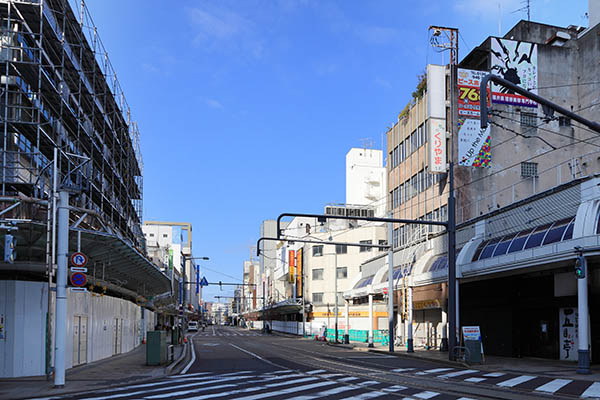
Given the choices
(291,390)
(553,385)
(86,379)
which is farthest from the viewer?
(86,379)

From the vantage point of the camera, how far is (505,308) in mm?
32531

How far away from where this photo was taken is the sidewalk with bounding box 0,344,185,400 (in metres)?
17.0

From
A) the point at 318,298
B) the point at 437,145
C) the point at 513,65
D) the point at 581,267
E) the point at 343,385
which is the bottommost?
the point at 318,298

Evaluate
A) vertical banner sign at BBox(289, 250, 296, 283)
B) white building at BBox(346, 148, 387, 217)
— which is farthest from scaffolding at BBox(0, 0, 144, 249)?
→ white building at BBox(346, 148, 387, 217)

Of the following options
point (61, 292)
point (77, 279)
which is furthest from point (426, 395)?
point (61, 292)

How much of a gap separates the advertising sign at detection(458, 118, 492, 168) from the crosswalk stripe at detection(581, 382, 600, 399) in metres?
26.2

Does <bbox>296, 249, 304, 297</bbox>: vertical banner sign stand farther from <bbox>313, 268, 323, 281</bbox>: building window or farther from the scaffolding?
the scaffolding

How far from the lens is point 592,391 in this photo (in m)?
16.9

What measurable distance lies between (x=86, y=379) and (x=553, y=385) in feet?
48.9

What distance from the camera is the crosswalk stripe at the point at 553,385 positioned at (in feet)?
57.0

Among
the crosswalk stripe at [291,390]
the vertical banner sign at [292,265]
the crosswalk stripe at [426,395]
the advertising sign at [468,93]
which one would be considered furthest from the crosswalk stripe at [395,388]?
the vertical banner sign at [292,265]

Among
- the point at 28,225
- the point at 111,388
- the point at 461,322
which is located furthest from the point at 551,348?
the point at 28,225

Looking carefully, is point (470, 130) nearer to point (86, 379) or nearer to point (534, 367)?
point (534, 367)

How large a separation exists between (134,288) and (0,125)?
17.5 m
